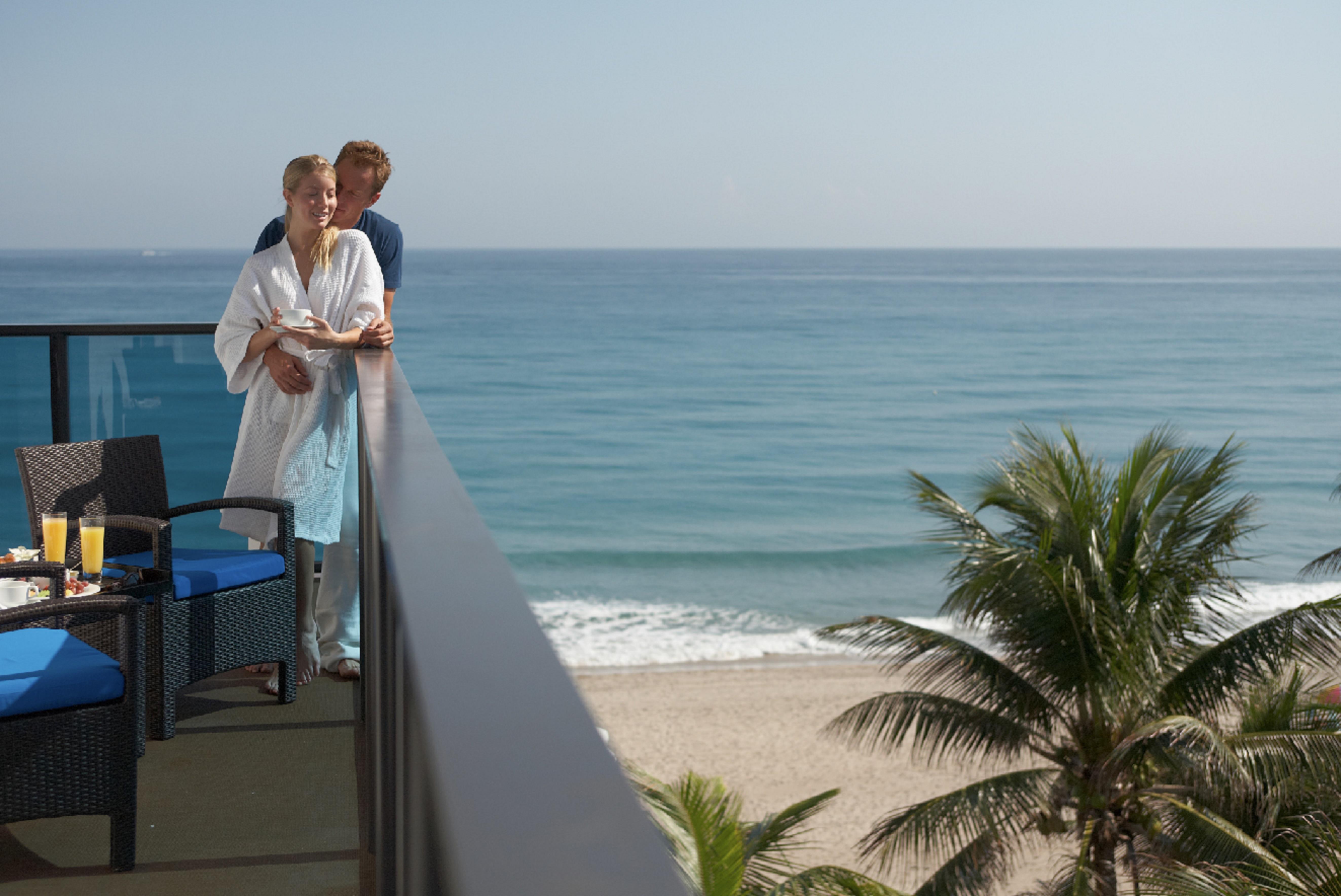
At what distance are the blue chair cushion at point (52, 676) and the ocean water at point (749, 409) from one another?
102 centimetres

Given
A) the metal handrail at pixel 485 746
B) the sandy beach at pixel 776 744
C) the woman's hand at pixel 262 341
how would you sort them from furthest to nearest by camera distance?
1. the sandy beach at pixel 776 744
2. the woman's hand at pixel 262 341
3. the metal handrail at pixel 485 746

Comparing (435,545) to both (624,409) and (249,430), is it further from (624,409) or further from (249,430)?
(624,409)

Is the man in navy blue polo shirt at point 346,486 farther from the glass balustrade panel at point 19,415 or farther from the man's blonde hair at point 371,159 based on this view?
the glass balustrade panel at point 19,415

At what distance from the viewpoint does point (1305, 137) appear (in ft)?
280

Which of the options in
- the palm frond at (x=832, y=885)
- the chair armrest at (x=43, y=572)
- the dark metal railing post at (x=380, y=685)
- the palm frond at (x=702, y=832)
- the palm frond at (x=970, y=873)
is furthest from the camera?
the palm frond at (x=970, y=873)

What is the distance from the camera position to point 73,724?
Result: 2467mm

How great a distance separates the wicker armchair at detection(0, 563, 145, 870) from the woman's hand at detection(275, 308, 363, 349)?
92 centimetres

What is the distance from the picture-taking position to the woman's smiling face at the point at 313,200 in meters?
3.38

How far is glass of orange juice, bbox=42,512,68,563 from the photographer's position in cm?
330

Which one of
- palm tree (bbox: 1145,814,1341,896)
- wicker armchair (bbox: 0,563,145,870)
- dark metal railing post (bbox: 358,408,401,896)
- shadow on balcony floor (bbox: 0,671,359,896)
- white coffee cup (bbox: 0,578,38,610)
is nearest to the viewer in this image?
dark metal railing post (bbox: 358,408,401,896)

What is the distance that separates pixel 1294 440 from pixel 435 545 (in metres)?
Result: 43.1

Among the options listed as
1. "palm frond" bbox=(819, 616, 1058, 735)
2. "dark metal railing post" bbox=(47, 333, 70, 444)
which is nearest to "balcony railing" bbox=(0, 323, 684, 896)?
"dark metal railing post" bbox=(47, 333, 70, 444)

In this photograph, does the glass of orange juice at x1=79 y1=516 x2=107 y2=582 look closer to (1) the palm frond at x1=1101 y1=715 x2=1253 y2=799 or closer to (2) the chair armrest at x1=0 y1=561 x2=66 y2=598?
(2) the chair armrest at x1=0 y1=561 x2=66 y2=598

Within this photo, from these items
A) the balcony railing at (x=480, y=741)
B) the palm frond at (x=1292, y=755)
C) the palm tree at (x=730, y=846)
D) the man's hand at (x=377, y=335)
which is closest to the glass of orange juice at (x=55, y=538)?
the man's hand at (x=377, y=335)
